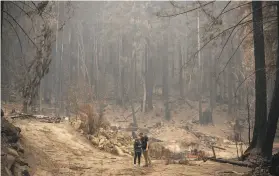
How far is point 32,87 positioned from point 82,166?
10127mm

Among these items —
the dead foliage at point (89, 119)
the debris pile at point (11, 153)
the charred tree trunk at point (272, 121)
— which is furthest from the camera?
the dead foliage at point (89, 119)

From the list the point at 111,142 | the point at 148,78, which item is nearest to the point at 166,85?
the point at 148,78

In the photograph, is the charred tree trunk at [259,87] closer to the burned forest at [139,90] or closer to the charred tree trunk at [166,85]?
the burned forest at [139,90]

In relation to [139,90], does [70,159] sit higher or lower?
lower

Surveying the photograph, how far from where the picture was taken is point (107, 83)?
4147cm

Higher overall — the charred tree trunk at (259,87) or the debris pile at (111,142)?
the charred tree trunk at (259,87)

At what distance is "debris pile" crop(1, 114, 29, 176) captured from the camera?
23.2 feet

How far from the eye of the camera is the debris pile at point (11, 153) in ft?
23.2

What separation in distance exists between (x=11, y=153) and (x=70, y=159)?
320 cm

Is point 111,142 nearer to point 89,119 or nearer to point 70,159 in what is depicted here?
point 89,119

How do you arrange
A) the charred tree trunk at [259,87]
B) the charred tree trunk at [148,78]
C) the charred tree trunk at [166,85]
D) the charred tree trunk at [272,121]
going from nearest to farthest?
the charred tree trunk at [272,121] < the charred tree trunk at [259,87] < the charred tree trunk at [166,85] < the charred tree trunk at [148,78]

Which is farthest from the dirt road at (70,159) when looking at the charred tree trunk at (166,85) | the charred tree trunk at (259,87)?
the charred tree trunk at (166,85)

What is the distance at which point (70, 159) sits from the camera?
442 inches

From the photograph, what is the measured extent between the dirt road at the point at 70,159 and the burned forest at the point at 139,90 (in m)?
0.06
